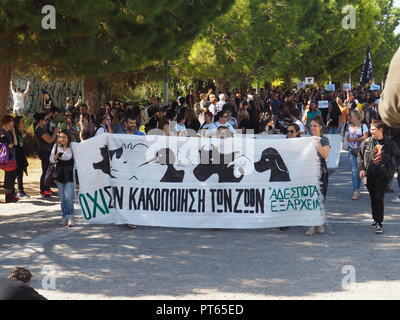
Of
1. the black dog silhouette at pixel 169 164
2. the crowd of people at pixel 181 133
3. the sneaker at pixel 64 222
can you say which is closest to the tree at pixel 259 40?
the crowd of people at pixel 181 133

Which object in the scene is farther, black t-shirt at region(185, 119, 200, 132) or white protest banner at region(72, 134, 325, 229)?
black t-shirt at region(185, 119, 200, 132)

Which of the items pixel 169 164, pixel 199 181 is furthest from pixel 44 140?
pixel 199 181

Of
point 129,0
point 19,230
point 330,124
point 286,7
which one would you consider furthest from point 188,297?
point 286,7

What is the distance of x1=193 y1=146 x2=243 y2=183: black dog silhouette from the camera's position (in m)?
10.2

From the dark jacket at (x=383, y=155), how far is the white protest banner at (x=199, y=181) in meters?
0.72

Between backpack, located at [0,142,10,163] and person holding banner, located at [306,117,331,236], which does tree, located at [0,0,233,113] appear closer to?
backpack, located at [0,142,10,163]

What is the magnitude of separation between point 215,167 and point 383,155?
244 centimetres

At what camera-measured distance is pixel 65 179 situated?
33.7ft

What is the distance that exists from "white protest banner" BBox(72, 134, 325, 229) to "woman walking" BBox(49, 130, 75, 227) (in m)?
0.14

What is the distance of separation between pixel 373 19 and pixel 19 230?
2244 inches

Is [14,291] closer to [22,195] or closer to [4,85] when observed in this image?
[22,195]

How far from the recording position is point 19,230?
10.1 metres

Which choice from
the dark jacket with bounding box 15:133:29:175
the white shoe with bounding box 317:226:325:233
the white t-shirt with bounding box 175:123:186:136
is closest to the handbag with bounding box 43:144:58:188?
the dark jacket with bounding box 15:133:29:175

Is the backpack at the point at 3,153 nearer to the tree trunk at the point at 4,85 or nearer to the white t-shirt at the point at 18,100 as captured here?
the tree trunk at the point at 4,85
